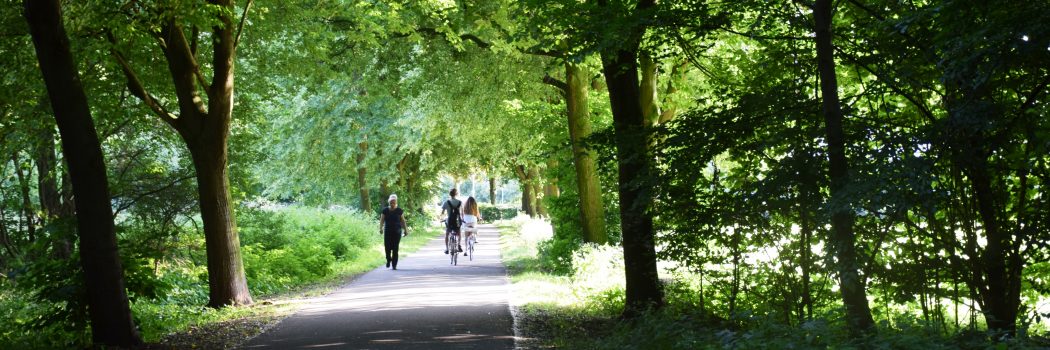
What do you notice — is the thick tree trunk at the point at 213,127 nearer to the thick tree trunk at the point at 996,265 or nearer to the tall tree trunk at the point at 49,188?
the tall tree trunk at the point at 49,188

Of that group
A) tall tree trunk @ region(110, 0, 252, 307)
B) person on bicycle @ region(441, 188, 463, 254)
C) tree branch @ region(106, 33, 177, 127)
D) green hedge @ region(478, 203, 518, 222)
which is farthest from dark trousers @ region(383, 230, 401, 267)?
green hedge @ region(478, 203, 518, 222)

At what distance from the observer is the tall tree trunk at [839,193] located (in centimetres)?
778

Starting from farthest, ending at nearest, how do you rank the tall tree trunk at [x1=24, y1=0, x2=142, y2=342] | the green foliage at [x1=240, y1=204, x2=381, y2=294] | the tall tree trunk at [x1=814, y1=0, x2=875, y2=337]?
the green foliage at [x1=240, y1=204, x2=381, y2=294] → the tall tree trunk at [x1=24, y1=0, x2=142, y2=342] → the tall tree trunk at [x1=814, y1=0, x2=875, y2=337]

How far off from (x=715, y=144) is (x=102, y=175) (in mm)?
6719

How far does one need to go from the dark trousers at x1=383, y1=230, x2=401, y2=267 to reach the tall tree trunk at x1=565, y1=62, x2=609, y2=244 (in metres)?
4.56

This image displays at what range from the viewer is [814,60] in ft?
33.3

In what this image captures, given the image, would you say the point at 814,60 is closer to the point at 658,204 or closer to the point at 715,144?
the point at 715,144

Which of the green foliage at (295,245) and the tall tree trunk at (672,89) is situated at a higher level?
the tall tree trunk at (672,89)

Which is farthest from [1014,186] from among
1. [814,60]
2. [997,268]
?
[814,60]

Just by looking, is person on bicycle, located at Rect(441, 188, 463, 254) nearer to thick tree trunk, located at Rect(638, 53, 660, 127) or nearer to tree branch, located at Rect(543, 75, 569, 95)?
tree branch, located at Rect(543, 75, 569, 95)

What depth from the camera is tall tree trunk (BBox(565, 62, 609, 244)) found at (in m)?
20.7

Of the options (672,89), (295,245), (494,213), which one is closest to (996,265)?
(672,89)

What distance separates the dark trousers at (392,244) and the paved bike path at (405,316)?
0.84 m

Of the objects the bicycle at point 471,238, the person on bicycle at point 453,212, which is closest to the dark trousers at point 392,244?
the person on bicycle at point 453,212
